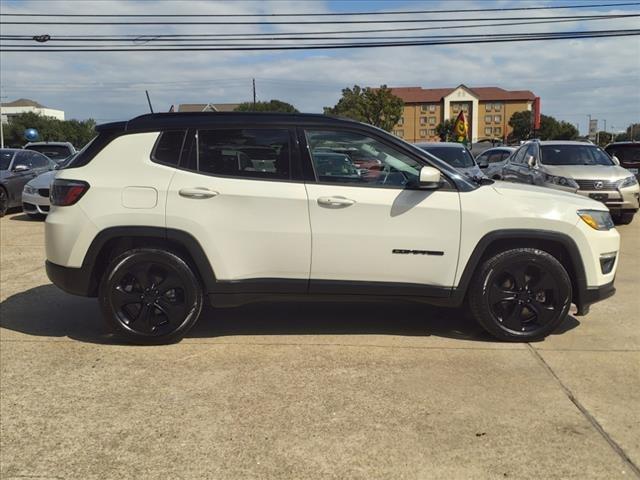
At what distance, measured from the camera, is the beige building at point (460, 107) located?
12488 cm

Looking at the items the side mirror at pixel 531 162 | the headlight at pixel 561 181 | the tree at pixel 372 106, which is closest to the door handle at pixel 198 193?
the headlight at pixel 561 181

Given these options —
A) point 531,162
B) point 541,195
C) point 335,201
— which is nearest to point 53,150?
point 531,162

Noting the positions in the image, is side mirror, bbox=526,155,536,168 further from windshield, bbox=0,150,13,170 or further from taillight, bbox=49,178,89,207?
windshield, bbox=0,150,13,170

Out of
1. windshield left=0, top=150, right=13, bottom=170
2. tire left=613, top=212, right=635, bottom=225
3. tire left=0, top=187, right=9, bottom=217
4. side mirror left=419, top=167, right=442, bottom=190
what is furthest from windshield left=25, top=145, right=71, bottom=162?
side mirror left=419, top=167, right=442, bottom=190

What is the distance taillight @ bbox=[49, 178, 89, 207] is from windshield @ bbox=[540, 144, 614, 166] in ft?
31.4

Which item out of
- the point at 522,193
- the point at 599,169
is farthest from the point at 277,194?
the point at 599,169

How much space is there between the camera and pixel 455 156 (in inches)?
506

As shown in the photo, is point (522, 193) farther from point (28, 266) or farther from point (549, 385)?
point (28, 266)

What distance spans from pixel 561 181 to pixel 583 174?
45 centimetres

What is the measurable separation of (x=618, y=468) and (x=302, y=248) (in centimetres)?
255

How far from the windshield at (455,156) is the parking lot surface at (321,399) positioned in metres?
7.20

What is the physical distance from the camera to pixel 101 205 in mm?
4668

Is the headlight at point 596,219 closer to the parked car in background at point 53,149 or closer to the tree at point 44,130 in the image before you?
the parked car in background at point 53,149

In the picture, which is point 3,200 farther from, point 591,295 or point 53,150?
point 591,295
